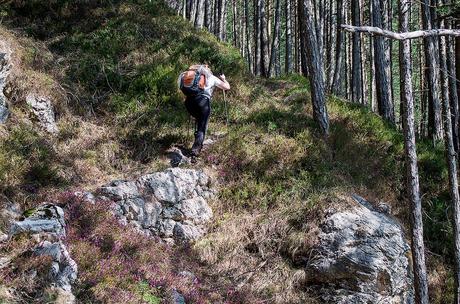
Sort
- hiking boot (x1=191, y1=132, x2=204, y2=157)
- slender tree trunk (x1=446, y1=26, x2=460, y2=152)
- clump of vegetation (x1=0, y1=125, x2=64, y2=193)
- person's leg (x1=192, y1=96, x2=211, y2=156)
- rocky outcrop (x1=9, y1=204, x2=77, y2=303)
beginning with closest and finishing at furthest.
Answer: rocky outcrop (x1=9, y1=204, x2=77, y2=303) < clump of vegetation (x1=0, y1=125, x2=64, y2=193) < person's leg (x1=192, y1=96, x2=211, y2=156) < hiking boot (x1=191, y1=132, x2=204, y2=157) < slender tree trunk (x1=446, y1=26, x2=460, y2=152)

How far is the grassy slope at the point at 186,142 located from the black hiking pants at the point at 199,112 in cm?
49

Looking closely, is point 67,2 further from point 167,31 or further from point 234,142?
point 234,142

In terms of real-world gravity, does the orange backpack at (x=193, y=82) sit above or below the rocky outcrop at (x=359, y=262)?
above

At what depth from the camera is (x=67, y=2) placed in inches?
528

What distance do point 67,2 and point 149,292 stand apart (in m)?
10.8

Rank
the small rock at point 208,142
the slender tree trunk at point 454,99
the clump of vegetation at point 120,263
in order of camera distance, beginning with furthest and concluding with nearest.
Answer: the small rock at point 208,142, the slender tree trunk at point 454,99, the clump of vegetation at point 120,263

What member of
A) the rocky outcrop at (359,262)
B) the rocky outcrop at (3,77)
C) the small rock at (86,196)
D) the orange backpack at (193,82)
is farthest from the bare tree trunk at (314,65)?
the rocky outcrop at (3,77)

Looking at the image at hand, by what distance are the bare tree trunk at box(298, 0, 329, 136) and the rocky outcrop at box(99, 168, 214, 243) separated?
11.4ft

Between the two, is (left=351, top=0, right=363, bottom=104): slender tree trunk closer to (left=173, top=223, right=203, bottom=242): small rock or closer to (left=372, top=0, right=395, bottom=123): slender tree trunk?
(left=372, top=0, right=395, bottom=123): slender tree trunk

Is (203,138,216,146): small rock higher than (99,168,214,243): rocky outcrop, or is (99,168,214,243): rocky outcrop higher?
(203,138,216,146): small rock

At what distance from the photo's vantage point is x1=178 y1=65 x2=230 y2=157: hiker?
8.50 meters

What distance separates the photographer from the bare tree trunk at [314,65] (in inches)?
387

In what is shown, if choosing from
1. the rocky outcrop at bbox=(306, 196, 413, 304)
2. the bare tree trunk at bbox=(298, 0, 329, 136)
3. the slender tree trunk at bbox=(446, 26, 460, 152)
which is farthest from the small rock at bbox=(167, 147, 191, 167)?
the slender tree trunk at bbox=(446, 26, 460, 152)

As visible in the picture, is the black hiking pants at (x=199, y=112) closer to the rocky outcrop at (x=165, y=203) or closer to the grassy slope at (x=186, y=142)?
the grassy slope at (x=186, y=142)
